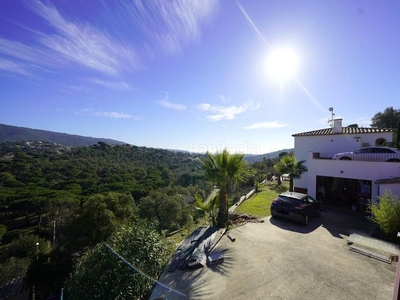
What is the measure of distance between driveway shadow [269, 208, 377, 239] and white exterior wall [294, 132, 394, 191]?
2894 millimetres

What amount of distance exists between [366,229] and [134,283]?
10.1 meters

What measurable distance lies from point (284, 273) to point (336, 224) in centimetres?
600

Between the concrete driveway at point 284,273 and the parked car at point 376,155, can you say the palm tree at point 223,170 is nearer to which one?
the concrete driveway at point 284,273

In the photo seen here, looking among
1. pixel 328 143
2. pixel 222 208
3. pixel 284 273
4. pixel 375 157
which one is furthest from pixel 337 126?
pixel 284 273

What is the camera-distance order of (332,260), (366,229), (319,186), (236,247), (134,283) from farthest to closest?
1. (319,186)
2. (366,229)
3. (236,247)
4. (332,260)
5. (134,283)

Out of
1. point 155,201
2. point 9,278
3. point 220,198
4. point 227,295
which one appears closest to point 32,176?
point 155,201

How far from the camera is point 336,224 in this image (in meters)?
9.77

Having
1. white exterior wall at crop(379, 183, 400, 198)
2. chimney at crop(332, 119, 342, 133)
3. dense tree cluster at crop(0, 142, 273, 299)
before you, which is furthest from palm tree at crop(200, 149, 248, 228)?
chimney at crop(332, 119, 342, 133)

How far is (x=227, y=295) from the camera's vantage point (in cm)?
473

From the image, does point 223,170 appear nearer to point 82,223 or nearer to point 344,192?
point 344,192

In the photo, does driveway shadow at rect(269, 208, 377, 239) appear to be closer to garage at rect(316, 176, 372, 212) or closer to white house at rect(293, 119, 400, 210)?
garage at rect(316, 176, 372, 212)

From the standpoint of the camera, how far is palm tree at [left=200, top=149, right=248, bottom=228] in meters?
9.10

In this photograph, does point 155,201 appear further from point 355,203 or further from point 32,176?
point 32,176

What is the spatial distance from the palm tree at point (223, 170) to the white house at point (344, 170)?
690 cm
